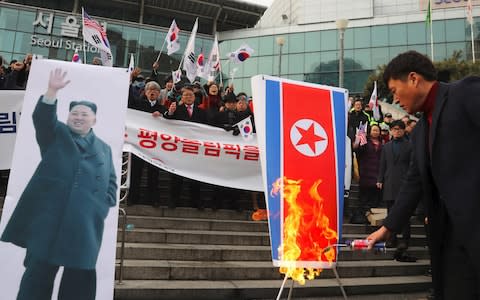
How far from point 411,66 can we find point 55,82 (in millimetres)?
2695

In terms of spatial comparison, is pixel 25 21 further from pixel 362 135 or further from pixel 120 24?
pixel 362 135

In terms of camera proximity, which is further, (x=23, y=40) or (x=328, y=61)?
(x=328, y=61)

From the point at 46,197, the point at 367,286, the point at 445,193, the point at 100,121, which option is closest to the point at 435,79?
the point at 445,193

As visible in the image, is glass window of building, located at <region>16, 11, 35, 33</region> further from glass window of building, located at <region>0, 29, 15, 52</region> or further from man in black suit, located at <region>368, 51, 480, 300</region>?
man in black suit, located at <region>368, 51, 480, 300</region>

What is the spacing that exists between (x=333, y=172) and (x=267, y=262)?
7.74 feet

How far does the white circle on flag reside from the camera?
378cm

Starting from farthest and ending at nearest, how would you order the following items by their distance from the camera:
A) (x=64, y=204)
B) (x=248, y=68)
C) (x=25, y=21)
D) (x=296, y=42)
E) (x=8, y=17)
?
(x=248, y=68) → (x=296, y=42) → (x=25, y=21) → (x=8, y=17) → (x=64, y=204)

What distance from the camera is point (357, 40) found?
4012cm

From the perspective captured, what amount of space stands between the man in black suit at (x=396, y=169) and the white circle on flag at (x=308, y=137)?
9.31 feet

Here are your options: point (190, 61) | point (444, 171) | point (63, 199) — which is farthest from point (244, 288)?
point (190, 61)

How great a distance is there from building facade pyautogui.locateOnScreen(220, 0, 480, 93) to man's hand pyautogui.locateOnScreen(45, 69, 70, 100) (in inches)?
1313

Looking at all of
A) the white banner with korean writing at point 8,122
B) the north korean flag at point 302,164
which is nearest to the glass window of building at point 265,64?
the white banner with korean writing at point 8,122

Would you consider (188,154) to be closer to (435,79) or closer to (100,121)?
(100,121)

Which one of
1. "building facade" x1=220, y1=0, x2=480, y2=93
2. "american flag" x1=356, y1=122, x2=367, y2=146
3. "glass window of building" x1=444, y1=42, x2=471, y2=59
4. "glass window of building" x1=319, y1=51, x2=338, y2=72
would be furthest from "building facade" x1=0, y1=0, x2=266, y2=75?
"american flag" x1=356, y1=122, x2=367, y2=146
